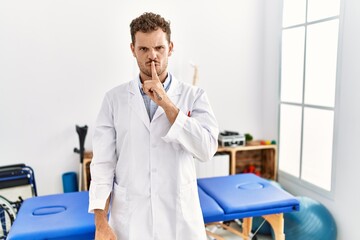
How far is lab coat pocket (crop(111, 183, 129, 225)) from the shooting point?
139 cm

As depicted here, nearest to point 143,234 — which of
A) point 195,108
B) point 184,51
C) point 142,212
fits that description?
point 142,212

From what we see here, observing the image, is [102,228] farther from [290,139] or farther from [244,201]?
[290,139]

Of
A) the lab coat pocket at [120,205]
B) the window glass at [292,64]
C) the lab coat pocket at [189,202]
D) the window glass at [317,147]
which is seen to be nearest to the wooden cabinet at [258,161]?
the window glass at [317,147]

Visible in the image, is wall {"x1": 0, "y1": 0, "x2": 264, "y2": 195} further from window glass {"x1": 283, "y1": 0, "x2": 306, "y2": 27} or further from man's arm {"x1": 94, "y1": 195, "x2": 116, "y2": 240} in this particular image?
man's arm {"x1": 94, "y1": 195, "x2": 116, "y2": 240}

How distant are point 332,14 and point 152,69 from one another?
1.95 m

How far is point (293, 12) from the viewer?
3.08m

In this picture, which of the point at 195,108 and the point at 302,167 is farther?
the point at 302,167

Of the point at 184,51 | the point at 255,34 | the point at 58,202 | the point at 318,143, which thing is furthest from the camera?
the point at 255,34

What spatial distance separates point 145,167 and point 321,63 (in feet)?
6.64

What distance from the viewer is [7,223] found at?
252 cm

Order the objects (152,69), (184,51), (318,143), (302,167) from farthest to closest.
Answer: (184,51) → (302,167) → (318,143) → (152,69)

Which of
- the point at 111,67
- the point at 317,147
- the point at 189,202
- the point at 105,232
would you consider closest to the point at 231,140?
the point at 317,147

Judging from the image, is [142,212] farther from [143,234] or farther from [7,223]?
[7,223]

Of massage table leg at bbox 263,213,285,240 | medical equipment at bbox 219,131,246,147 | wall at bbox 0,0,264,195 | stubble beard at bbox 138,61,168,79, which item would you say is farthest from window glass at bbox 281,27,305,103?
stubble beard at bbox 138,61,168,79
